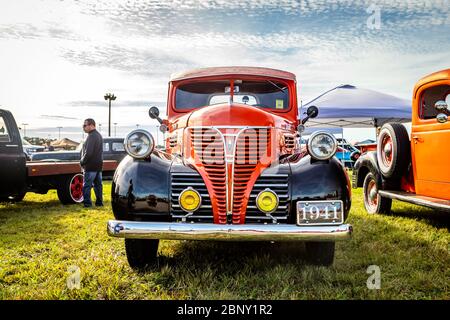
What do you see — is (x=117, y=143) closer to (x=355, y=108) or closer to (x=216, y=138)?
(x=355, y=108)

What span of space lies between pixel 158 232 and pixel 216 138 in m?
0.95

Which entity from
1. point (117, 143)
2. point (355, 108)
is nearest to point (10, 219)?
point (117, 143)

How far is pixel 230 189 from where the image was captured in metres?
3.16

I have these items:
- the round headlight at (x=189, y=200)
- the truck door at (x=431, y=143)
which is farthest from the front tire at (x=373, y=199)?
the round headlight at (x=189, y=200)

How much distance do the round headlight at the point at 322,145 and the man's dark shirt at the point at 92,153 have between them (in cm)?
467

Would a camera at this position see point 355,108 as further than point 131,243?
Yes

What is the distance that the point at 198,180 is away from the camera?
3.17 m

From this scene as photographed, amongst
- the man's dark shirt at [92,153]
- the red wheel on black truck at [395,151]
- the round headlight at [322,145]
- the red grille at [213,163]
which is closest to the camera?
the red grille at [213,163]

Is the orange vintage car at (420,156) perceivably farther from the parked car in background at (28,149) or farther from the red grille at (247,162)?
the parked car in background at (28,149)

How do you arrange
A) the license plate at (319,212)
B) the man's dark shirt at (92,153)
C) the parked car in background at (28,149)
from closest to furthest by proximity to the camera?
1. the license plate at (319,212)
2. the man's dark shirt at (92,153)
3. the parked car in background at (28,149)

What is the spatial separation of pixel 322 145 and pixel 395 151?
2618 millimetres

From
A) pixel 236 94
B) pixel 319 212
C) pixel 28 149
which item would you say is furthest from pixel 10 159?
pixel 28 149

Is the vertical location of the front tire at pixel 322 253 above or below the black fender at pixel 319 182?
below

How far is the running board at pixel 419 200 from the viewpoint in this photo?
A: 439cm
